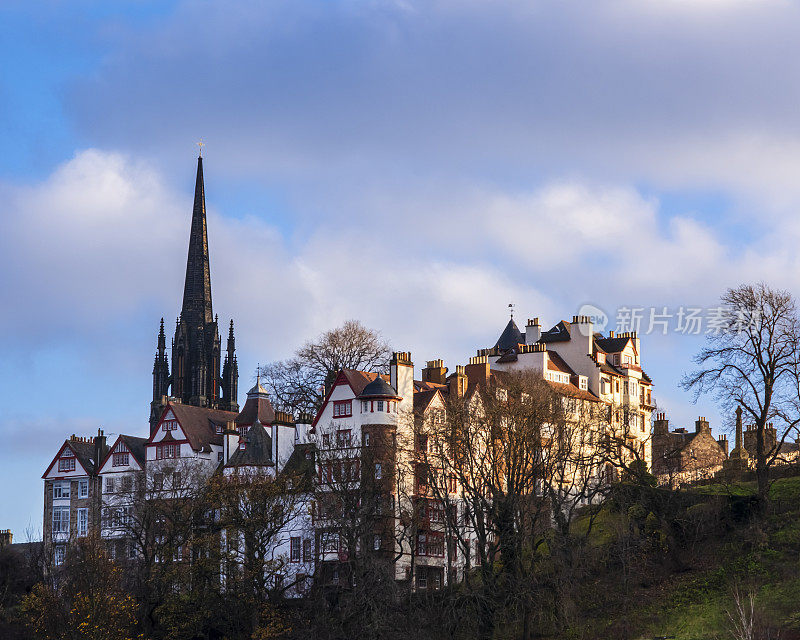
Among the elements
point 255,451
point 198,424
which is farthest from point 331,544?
point 198,424

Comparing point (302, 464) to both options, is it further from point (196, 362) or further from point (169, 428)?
point (196, 362)

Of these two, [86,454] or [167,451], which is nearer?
[167,451]

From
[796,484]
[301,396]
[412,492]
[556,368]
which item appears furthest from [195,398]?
[796,484]

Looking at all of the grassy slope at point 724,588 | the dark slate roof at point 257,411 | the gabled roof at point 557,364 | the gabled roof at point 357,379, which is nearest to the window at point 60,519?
the dark slate roof at point 257,411

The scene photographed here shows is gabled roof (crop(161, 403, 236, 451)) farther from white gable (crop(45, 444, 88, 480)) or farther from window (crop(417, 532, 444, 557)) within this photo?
window (crop(417, 532, 444, 557))

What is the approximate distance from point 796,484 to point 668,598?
44.9ft

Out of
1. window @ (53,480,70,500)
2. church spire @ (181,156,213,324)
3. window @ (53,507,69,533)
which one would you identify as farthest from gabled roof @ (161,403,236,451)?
church spire @ (181,156,213,324)

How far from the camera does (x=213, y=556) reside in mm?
75875

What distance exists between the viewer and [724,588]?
67.1 m

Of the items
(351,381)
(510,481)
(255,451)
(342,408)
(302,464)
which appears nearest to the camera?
(510,481)

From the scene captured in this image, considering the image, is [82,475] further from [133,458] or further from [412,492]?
[412,492]

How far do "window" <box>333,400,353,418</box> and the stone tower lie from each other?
202 ft

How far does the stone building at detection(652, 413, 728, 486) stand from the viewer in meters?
79.8

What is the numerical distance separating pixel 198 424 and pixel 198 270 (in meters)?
64.1
